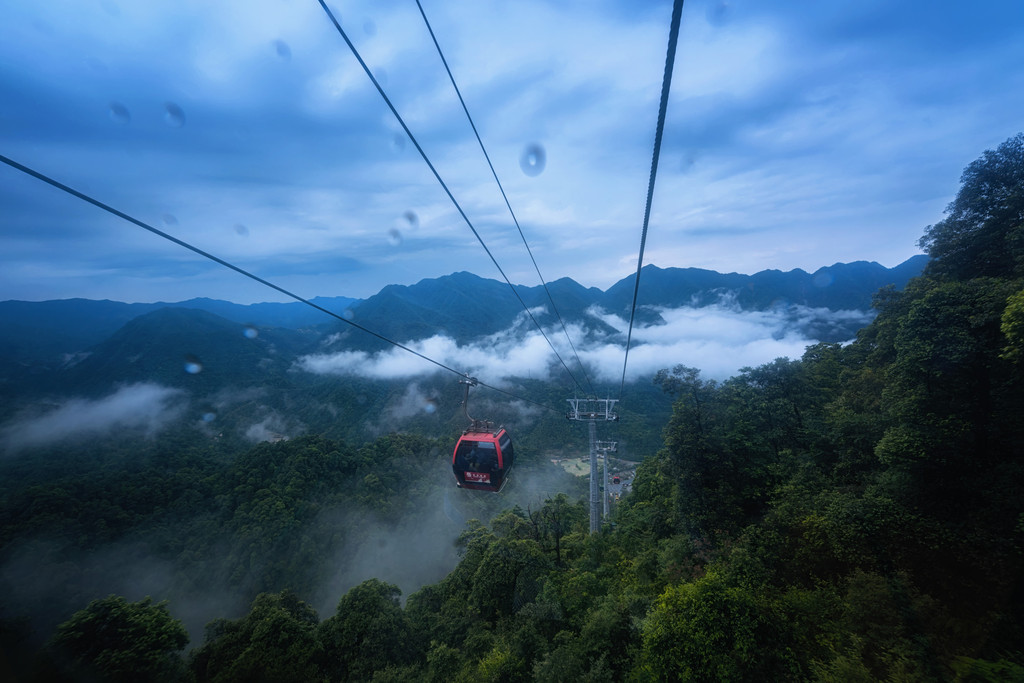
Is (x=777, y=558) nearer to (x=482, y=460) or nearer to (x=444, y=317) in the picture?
(x=482, y=460)

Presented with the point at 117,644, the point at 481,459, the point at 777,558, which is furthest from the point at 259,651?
the point at 777,558

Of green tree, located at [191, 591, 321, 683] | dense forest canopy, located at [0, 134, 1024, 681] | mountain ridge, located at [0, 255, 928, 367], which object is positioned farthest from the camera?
mountain ridge, located at [0, 255, 928, 367]

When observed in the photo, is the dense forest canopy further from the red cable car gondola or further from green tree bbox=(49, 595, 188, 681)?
the red cable car gondola

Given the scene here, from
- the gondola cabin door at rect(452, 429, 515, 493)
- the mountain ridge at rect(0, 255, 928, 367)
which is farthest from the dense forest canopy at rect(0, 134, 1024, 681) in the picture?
the mountain ridge at rect(0, 255, 928, 367)

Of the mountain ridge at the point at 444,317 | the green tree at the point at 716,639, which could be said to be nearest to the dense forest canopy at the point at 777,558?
the green tree at the point at 716,639

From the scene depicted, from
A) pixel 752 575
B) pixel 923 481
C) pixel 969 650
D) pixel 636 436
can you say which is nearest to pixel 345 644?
pixel 752 575

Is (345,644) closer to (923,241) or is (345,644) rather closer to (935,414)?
(935,414)

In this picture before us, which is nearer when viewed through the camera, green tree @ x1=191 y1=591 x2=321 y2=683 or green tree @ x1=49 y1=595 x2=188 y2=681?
green tree @ x1=49 y1=595 x2=188 y2=681
